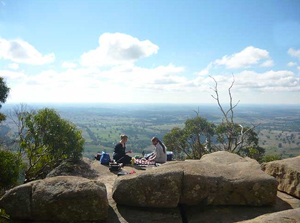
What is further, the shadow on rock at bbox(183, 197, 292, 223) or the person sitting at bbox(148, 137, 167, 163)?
the person sitting at bbox(148, 137, 167, 163)

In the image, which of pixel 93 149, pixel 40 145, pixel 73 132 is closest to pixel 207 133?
pixel 73 132

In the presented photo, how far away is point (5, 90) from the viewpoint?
2025cm

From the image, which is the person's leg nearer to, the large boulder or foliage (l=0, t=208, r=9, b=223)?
the large boulder

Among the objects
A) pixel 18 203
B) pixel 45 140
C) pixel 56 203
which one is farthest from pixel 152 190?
pixel 45 140

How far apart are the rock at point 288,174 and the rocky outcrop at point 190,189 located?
1.40m

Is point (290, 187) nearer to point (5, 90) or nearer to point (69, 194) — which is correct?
point (69, 194)

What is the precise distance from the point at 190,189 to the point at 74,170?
10.1 m

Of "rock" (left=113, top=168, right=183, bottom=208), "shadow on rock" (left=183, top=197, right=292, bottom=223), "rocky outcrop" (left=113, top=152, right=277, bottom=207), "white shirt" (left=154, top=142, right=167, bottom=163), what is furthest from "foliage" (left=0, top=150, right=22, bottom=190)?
"white shirt" (left=154, top=142, right=167, bottom=163)

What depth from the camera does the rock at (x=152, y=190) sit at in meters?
7.38

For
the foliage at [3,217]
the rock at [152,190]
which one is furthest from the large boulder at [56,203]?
the rock at [152,190]

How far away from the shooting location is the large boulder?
6508 mm

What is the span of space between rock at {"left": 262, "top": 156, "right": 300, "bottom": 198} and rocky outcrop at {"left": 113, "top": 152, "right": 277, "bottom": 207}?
4.61 ft

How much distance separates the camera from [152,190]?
291 inches

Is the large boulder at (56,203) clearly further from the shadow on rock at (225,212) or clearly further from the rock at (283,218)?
the rock at (283,218)
